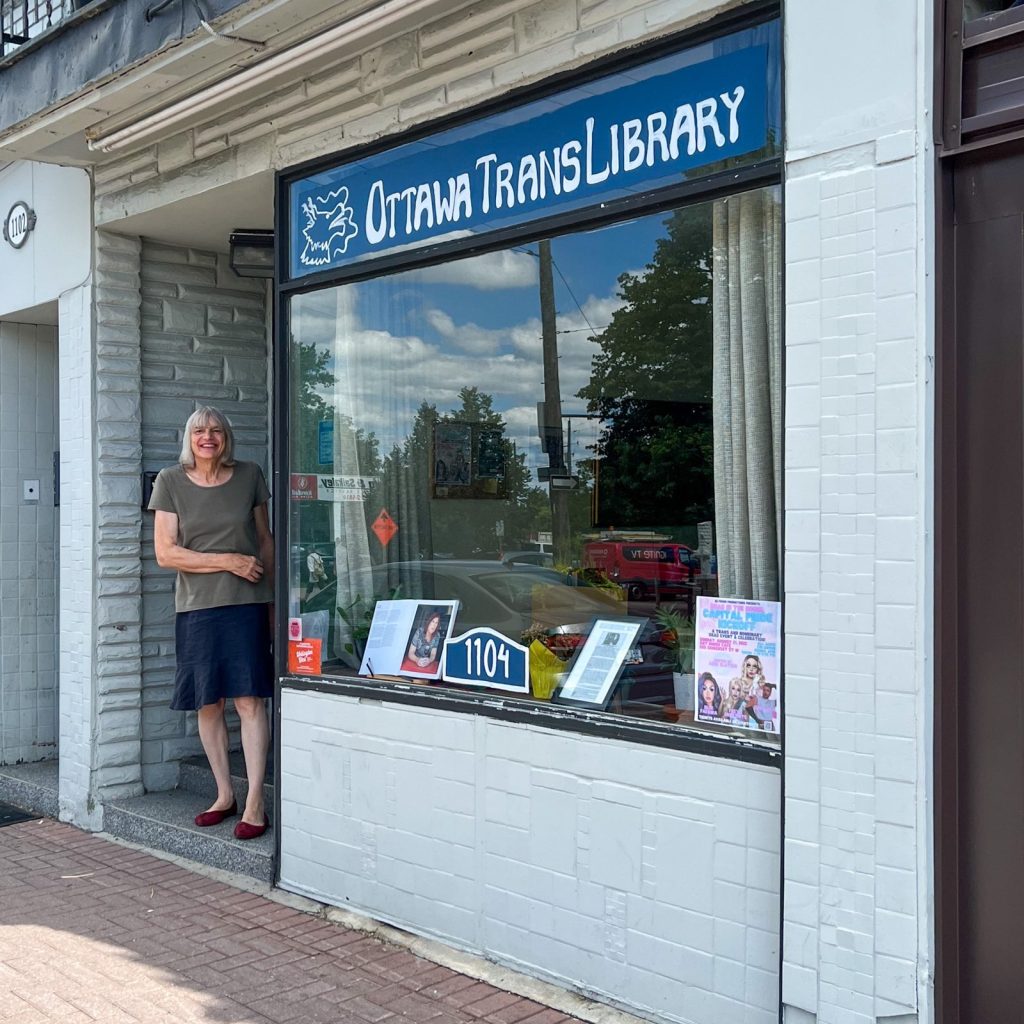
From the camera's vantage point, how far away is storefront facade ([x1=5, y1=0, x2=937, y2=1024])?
3082 mm

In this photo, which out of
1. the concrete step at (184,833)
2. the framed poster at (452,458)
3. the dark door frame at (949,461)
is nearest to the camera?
the dark door frame at (949,461)

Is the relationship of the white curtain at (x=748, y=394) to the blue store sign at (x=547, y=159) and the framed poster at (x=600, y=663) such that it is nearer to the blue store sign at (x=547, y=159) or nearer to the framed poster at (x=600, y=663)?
the blue store sign at (x=547, y=159)

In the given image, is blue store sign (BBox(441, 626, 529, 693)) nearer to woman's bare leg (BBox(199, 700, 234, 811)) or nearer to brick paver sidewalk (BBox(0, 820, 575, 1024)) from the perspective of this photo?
brick paver sidewalk (BBox(0, 820, 575, 1024))

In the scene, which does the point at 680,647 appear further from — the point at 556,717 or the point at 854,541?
the point at 854,541

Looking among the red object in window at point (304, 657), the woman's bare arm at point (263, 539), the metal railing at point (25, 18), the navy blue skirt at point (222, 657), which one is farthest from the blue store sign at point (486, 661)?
the metal railing at point (25, 18)

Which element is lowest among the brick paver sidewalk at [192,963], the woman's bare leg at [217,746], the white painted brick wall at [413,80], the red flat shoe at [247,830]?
the brick paver sidewalk at [192,963]

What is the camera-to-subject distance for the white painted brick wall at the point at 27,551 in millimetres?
7047

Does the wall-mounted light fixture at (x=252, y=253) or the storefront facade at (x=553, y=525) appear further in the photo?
the wall-mounted light fixture at (x=252, y=253)

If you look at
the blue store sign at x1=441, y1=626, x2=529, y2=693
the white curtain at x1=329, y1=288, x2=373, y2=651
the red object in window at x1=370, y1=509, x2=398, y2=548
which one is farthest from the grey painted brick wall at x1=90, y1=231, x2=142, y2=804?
the blue store sign at x1=441, y1=626, x2=529, y2=693

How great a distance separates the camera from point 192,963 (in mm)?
4320

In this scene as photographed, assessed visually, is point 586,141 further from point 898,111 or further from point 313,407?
point 313,407

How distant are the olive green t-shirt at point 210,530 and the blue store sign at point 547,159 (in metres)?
1.16

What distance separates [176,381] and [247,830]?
246 cm

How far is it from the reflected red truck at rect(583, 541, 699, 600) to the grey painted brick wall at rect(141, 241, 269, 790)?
289 cm
